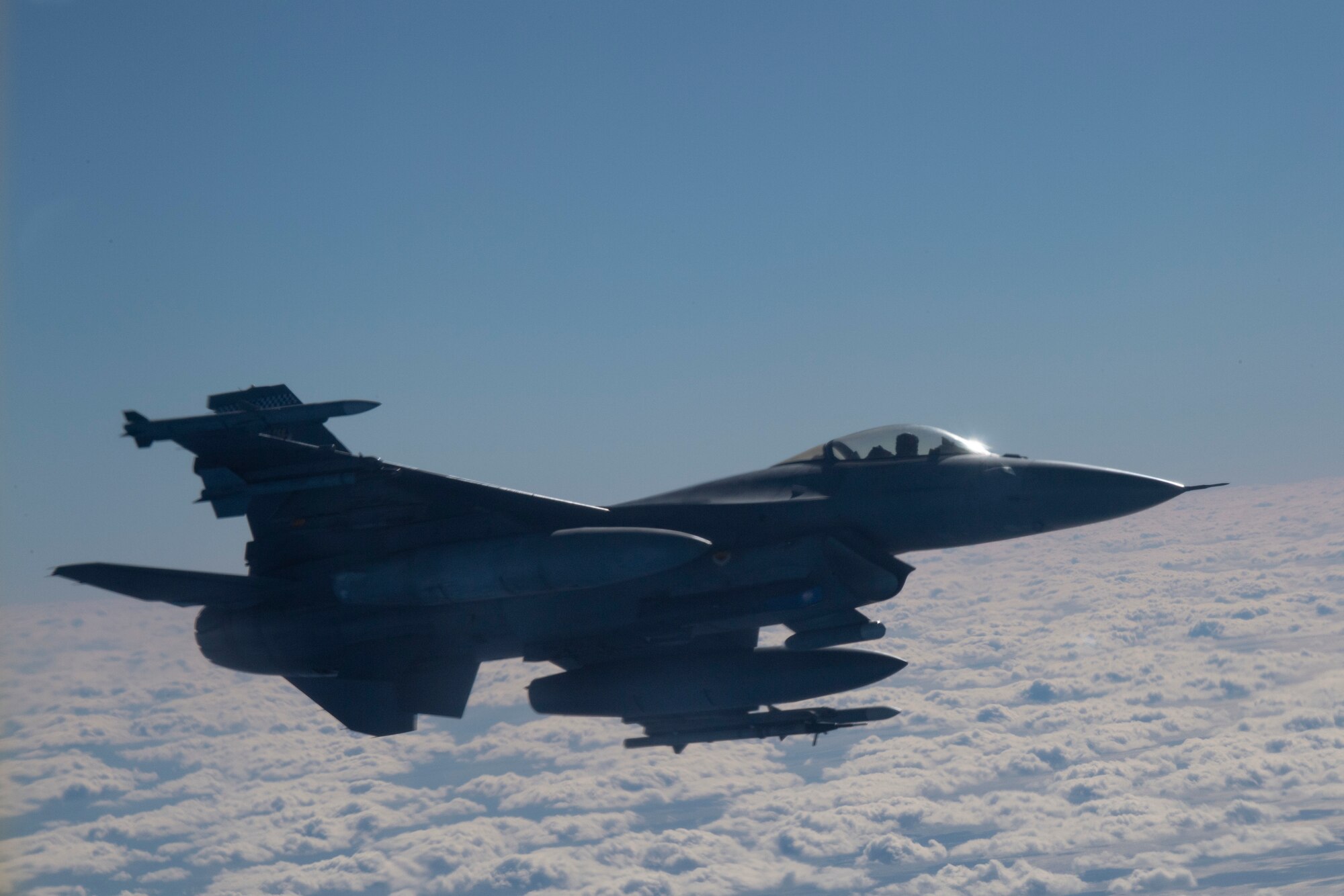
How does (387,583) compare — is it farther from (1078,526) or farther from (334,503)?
(1078,526)

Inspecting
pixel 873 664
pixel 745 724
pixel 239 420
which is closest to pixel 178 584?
pixel 239 420

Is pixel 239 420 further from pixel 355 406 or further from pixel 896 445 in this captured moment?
pixel 896 445

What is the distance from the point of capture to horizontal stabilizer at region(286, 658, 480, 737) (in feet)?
67.1

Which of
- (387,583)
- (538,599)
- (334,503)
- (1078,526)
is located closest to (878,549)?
(1078,526)

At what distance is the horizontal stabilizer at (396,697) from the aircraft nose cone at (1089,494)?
41.1ft

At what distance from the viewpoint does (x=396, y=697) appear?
2056cm

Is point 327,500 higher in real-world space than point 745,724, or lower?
higher

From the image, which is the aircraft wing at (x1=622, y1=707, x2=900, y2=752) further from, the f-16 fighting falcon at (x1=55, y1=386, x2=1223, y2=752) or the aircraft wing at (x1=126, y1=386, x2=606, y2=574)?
the aircraft wing at (x1=126, y1=386, x2=606, y2=574)

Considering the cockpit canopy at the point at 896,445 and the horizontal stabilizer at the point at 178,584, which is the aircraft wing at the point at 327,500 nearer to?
the horizontal stabilizer at the point at 178,584

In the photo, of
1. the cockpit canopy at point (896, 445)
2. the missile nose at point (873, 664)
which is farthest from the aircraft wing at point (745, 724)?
the cockpit canopy at point (896, 445)

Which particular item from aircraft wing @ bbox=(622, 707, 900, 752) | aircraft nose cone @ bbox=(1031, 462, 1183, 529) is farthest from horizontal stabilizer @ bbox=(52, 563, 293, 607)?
aircraft nose cone @ bbox=(1031, 462, 1183, 529)

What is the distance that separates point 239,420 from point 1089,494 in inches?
600

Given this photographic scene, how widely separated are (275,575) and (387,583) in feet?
14.8

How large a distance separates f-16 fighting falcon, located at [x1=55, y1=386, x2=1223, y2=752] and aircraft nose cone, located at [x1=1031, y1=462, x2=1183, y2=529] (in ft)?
0.11
